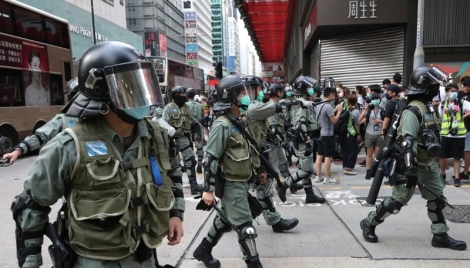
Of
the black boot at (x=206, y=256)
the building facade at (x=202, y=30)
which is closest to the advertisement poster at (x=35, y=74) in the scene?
the black boot at (x=206, y=256)

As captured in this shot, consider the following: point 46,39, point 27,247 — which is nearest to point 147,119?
point 27,247

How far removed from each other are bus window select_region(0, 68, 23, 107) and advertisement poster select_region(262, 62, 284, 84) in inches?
1618

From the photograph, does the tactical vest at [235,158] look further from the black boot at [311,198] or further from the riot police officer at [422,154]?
the black boot at [311,198]

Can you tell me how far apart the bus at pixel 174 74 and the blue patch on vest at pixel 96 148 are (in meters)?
17.5

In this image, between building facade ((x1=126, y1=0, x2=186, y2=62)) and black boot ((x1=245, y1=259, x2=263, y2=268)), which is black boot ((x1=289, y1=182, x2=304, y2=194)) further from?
building facade ((x1=126, y1=0, x2=186, y2=62))

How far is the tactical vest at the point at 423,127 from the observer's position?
3.97 m

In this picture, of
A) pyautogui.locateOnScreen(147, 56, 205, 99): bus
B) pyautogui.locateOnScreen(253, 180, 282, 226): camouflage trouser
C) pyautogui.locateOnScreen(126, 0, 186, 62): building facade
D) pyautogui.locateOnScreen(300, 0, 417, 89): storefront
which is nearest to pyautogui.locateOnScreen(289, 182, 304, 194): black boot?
pyautogui.locateOnScreen(253, 180, 282, 226): camouflage trouser

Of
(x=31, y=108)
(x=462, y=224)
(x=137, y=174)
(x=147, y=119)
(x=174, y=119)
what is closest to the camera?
(x=137, y=174)

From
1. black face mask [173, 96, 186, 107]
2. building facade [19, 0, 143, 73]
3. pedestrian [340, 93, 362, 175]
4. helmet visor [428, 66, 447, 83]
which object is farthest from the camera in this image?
building facade [19, 0, 143, 73]

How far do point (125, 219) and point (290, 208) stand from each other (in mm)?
4307

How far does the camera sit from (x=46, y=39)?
12.7 metres

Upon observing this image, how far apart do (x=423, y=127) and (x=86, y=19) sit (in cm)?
3894

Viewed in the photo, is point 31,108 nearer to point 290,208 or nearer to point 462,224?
point 290,208

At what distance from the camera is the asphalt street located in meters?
3.86
